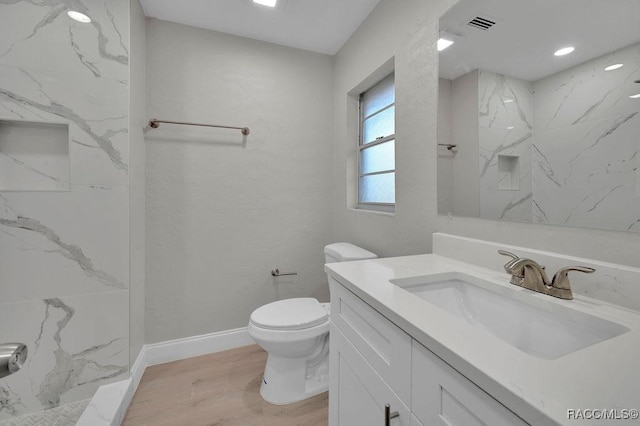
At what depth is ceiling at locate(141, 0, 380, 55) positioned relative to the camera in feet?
5.51

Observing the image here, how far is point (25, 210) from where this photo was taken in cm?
134

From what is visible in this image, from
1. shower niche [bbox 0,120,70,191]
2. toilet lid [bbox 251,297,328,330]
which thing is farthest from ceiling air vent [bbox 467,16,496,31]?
shower niche [bbox 0,120,70,191]

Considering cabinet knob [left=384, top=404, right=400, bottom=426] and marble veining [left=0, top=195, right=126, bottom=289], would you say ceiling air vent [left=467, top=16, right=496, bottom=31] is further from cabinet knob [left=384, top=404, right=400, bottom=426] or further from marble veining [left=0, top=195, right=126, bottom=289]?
marble veining [left=0, top=195, right=126, bottom=289]

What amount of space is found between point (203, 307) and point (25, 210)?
45.2 inches

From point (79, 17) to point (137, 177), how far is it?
0.87 metres

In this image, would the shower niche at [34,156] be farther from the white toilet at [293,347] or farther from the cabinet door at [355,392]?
the cabinet door at [355,392]

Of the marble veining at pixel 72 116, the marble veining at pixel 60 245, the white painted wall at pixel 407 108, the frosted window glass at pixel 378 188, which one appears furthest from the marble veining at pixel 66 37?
the frosted window glass at pixel 378 188

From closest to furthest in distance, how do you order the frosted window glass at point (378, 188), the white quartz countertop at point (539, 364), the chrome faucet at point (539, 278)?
the white quartz countertop at point (539, 364) < the chrome faucet at point (539, 278) < the frosted window glass at point (378, 188)

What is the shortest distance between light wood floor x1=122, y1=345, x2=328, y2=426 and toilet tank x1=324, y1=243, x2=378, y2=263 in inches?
31.9

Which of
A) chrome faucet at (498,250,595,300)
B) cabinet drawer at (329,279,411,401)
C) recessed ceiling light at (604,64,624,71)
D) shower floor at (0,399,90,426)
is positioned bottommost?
shower floor at (0,399,90,426)

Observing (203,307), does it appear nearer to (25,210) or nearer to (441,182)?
(25,210)

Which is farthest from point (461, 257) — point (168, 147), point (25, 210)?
point (25, 210)

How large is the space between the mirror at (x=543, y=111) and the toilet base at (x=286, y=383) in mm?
1216

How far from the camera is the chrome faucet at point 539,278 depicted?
0.71 meters
